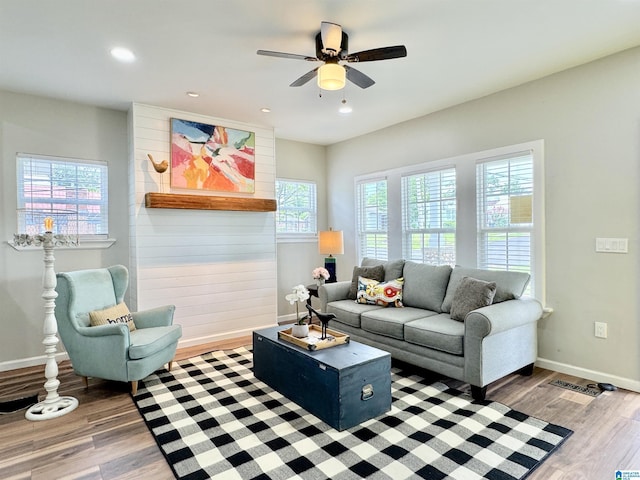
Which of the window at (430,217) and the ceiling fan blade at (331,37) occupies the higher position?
the ceiling fan blade at (331,37)

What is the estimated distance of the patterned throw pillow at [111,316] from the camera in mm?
3094

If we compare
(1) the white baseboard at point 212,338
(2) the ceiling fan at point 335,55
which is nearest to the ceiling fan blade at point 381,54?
(2) the ceiling fan at point 335,55

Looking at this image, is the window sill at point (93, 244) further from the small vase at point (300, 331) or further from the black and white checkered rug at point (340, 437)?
the small vase at point (300, 331)

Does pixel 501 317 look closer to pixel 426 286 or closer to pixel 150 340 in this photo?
pixel 426 286

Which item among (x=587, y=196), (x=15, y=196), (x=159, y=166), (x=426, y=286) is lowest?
(x=426, y=286)

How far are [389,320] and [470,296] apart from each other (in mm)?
762

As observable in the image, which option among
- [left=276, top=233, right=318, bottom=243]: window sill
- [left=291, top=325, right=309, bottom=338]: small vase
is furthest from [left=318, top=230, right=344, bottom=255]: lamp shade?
[left=291, top=325, right=309, bottom=338]: small vase

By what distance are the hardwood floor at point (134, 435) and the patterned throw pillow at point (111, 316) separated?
566mm

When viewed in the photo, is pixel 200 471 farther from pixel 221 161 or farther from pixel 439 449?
pixel 221 161

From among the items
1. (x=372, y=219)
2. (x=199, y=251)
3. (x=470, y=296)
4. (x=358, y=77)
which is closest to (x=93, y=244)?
(x=199, y=251)

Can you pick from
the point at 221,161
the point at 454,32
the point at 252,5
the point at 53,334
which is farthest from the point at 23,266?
the point at 454,32

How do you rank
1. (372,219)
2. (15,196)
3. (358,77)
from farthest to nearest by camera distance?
(372,219) → (15,196) → (358,77)

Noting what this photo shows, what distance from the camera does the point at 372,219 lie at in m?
5.25

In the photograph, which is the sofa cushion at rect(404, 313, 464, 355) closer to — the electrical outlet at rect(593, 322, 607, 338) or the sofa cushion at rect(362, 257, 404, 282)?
the sofa cushion at rect(362, 257, 404, 282)
